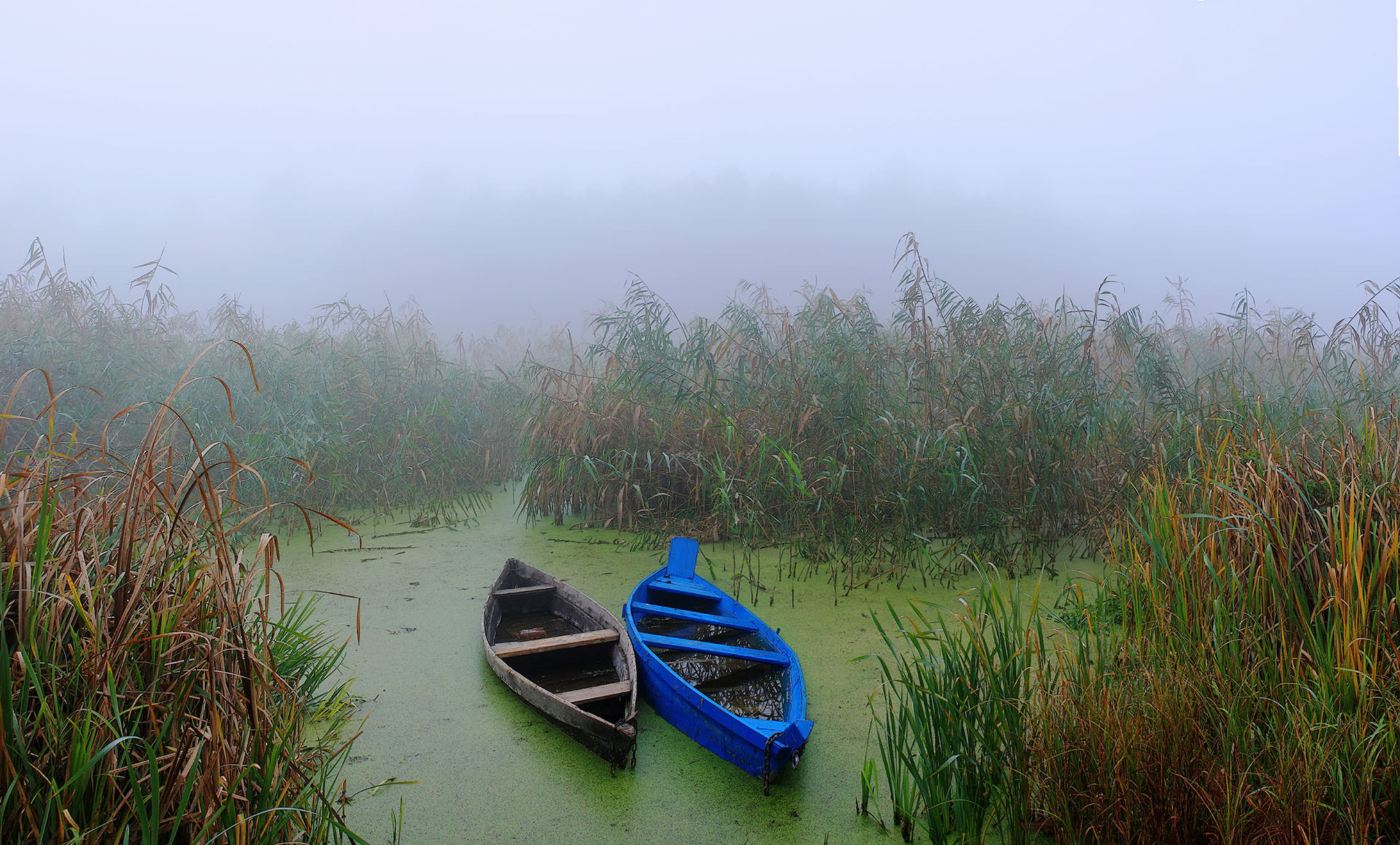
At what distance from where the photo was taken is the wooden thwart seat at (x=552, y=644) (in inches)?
117

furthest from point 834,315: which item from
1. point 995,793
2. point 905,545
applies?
point 995,793

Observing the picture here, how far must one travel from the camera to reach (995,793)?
6.19 ft

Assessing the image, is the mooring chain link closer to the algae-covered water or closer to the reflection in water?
the algae-covered water

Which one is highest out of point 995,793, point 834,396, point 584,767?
point 834,396

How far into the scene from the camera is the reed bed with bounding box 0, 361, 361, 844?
1.24 meters

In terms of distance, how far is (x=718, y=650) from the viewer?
9.41ft

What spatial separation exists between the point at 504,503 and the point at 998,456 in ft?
12.7

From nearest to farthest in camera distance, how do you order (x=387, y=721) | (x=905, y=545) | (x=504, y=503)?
(x=387, y=721) < (x=905, y=545) < (x=504, y=503)

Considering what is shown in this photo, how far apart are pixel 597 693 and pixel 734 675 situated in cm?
56

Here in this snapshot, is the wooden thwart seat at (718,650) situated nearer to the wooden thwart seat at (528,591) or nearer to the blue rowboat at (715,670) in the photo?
→ the blue rowboat at (715,670)

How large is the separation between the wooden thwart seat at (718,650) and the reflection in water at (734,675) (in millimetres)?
35

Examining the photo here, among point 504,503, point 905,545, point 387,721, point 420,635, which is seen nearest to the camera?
point 387,721

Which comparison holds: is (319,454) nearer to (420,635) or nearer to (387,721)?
(420,635)

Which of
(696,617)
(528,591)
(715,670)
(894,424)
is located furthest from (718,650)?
(894,424)
